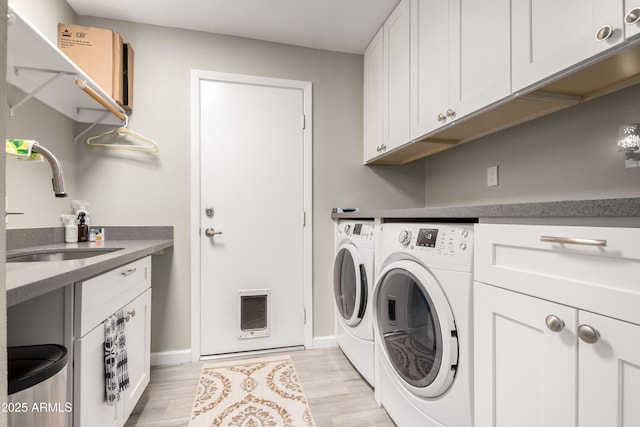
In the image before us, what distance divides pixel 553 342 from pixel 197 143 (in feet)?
7.16

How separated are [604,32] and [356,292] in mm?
1502

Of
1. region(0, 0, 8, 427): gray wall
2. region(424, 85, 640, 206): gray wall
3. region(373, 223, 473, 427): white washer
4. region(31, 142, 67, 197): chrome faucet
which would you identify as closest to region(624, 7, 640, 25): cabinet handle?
region(424, 85, 640, 206): gray wall

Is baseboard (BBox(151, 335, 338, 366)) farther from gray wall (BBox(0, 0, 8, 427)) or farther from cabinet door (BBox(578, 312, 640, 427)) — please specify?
cabinet door (BBox(578, 312, 640, 427))

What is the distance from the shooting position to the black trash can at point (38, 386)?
68cm

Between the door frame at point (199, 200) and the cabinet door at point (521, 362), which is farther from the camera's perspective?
the door frame at point (199, 200)

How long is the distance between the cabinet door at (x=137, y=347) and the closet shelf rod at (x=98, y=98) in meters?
1.08

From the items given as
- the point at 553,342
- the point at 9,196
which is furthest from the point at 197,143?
the point at 553,342

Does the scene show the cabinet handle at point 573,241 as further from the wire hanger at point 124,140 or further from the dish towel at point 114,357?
the wire hanger at point 124,140

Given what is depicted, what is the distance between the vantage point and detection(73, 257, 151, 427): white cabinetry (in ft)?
3.01

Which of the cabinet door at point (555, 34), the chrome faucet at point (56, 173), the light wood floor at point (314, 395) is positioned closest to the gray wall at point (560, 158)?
the cabinet door at point (555, 34)

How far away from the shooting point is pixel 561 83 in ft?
3.56

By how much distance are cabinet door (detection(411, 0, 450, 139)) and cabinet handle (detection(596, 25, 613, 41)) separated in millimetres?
620

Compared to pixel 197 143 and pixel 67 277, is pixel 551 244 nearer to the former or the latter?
pixel 67 277

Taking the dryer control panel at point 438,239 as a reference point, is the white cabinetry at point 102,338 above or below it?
below
